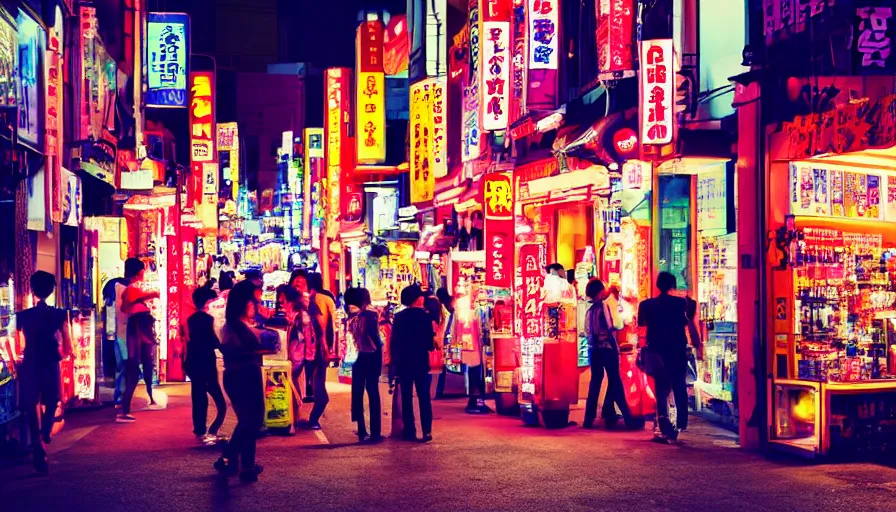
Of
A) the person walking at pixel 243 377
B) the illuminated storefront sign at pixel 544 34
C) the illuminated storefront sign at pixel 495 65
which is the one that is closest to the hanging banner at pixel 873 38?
the person walking at pixel 243 377

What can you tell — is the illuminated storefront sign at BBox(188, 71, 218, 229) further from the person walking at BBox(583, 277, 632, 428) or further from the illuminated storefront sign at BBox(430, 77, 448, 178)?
the person walking at BBox(583, 277, 632, 428)

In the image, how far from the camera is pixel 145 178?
23.2 m

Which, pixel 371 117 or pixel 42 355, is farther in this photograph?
pixel 371 117

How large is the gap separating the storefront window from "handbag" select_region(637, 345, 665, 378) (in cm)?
352

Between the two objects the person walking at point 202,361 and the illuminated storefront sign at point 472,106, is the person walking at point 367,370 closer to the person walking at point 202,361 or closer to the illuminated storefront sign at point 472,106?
the person walking at point 202,361

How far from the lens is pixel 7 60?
13406mm

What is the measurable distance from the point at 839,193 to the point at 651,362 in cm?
289

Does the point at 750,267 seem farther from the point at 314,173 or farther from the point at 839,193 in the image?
the point at 314,173

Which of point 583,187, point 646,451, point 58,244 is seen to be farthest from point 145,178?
point 646,451

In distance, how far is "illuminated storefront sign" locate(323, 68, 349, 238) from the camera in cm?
3897

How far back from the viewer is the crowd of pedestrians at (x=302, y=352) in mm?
11156

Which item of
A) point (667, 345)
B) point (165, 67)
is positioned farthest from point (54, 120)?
point (165, 67)

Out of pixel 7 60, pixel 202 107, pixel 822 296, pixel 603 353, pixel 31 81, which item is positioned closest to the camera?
pixel 822 296

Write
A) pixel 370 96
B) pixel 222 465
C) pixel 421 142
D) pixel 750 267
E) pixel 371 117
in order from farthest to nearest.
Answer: pixel 371 117 → pixel 370 96 → pixel 421 142 → pixel 750 267 → pixel 222 465
